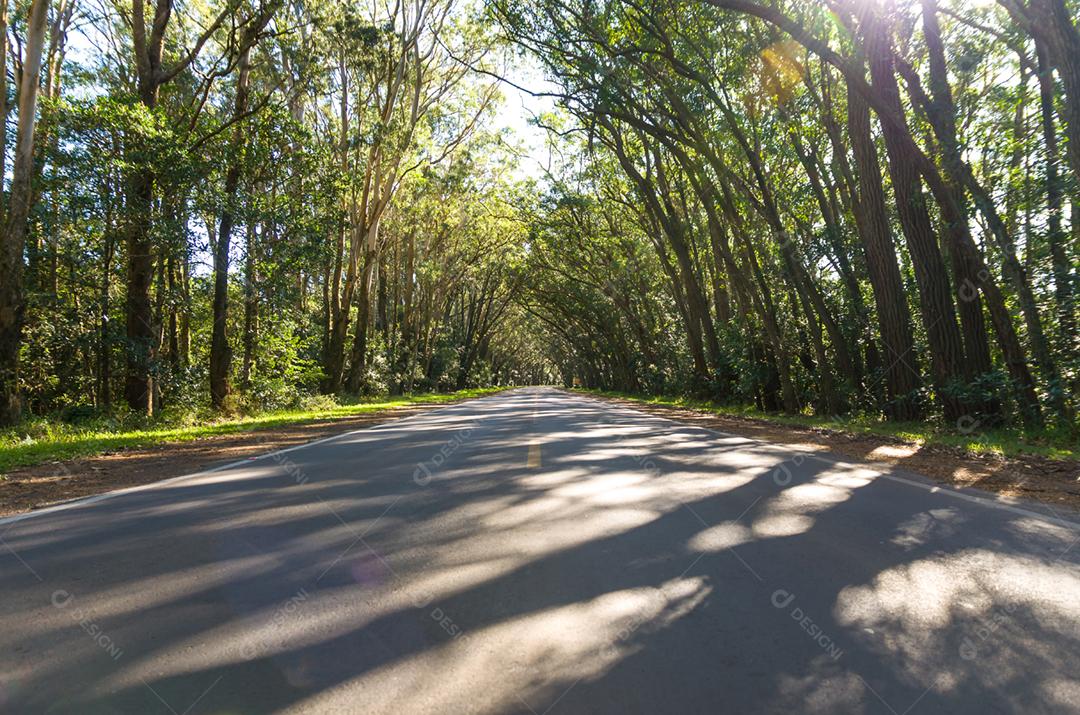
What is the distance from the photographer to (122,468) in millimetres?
8695

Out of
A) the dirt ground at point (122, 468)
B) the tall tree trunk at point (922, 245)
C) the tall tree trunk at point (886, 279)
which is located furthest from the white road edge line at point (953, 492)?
the dirt ground at point (122, 468)

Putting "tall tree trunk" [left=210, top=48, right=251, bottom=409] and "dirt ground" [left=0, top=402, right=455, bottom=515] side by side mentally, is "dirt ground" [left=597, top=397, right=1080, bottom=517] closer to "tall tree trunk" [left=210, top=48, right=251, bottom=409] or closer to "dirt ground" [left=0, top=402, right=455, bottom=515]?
"dirt ground" [left=0, top=402, right=455, bottom=515]

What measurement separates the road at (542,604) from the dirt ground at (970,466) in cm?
85

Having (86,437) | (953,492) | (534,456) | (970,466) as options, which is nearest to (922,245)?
(970,466)

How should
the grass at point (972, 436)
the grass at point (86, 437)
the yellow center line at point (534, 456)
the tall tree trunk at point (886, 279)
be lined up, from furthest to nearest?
the tall tree trunk at point (886, 279) < the grass at point (86, 437) < the grass at point (972, 436) < the yellow center line at point (534, 456)

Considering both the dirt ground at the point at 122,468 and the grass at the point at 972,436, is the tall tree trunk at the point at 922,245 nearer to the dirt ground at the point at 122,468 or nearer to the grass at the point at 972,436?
the grass at the point at 972,436

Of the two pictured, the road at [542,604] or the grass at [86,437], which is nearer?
the road at [542,604]

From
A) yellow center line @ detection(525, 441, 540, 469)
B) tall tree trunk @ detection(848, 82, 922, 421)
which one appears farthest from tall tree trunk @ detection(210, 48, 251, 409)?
tall tree trunk @ detection(848, 82, 922, 421)

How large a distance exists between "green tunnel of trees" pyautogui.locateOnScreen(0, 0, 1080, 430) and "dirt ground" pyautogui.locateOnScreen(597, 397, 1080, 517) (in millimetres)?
2406

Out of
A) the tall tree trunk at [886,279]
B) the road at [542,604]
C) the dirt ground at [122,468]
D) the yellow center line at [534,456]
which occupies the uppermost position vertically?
the tall tree trunk at [886,279]

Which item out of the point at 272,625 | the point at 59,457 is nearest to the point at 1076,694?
the point at 272,625

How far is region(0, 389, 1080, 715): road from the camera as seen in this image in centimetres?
251

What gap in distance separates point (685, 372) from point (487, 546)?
97.1ft

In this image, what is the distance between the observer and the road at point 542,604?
251cm
